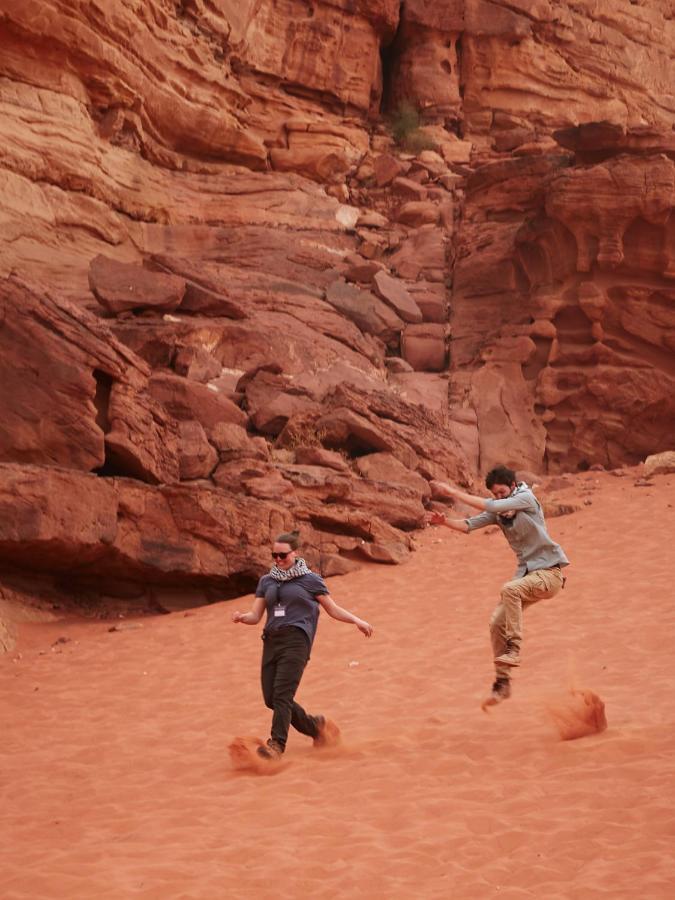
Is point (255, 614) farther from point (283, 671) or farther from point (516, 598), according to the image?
point (516, 598)

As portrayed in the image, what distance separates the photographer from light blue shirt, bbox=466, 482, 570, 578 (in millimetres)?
6898

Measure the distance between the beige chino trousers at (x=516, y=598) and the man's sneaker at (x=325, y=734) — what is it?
124 centimetres

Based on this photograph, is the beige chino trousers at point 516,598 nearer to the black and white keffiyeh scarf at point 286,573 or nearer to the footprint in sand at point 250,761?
the black and white keffiyeh scarf at point 286,573

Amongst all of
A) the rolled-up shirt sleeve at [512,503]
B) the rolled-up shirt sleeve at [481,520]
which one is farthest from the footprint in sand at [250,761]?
the rolled-up shirt sleeve at [512,503]

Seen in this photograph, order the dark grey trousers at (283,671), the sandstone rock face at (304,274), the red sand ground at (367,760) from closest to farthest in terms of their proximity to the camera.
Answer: the red sand ground at (367,760) → the dark grey trousers at (283,671) → the sandstone rock face at (304,274)

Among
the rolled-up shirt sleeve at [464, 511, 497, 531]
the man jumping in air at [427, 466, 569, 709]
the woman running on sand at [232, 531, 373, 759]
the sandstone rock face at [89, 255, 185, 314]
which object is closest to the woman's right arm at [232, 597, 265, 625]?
the woman running on sand at [232, 531, 373, 759]

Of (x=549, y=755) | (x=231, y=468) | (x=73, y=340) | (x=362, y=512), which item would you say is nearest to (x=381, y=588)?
(x=362, y=512)

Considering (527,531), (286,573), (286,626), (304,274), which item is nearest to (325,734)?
(286,626)

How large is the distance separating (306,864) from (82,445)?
8.61 meters

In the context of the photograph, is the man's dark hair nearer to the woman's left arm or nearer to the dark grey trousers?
the woman's left arm

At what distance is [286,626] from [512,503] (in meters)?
1.74

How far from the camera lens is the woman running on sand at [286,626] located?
6406mm

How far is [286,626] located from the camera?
647 cm

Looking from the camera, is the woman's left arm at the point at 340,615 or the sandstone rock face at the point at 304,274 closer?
the woman's left arm at the point at 340,615
